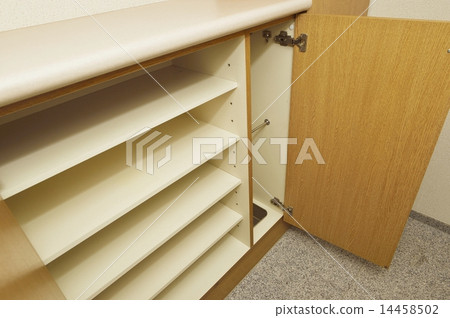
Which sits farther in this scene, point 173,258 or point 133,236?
point 173,258

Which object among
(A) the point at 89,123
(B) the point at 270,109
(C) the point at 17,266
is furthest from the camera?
(B) the point at 270,109

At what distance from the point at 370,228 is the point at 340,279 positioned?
0.32 m

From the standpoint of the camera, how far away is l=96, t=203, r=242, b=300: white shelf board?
3.10 ft

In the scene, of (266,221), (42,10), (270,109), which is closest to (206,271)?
(266,221)

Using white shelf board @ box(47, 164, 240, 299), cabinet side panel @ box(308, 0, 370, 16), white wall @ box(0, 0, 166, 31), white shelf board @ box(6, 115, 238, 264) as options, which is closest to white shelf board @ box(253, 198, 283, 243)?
white shelf board @ box(47, 164, 240, 299)

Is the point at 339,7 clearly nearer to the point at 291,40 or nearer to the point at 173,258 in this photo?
the point at 291,40

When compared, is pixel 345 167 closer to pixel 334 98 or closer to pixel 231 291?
pixel 334 98

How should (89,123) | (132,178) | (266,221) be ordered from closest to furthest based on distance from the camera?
(89,123), (132,178), (266,221)

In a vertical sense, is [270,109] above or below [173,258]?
above

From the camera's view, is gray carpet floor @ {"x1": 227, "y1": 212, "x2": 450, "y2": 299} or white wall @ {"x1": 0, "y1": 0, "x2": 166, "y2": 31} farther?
gray carpet floor @ {"x1": 227, "y1": 212, "x2": 450, "y2": 299}

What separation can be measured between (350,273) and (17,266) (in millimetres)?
1225

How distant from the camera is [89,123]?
28.7 inches

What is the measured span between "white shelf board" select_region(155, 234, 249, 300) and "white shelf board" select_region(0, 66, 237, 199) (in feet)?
2.27

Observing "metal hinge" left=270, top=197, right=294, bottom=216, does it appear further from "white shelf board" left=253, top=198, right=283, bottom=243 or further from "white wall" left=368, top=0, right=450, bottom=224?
"white wall" left=368, top=0, right=450, bottom=224
